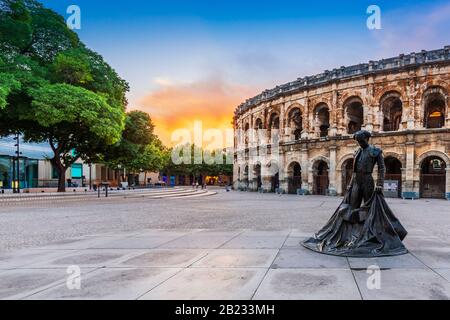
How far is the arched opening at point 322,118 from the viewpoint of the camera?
3012 cm

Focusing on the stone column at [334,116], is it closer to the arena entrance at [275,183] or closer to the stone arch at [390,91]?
the stone arch at [390,91]

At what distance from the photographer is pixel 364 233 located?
19.0 feet

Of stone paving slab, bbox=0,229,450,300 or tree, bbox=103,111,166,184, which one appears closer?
stone paving slab, bbox=0,229,450,300

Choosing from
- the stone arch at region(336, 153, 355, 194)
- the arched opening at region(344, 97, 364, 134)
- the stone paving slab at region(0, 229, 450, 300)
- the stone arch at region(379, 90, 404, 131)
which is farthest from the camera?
the arched opening at region(344, 97, 364, 134)

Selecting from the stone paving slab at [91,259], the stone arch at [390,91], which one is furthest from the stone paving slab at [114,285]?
the stone arch at [390,91]

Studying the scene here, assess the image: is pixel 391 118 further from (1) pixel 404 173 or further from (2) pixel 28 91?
(2) pixel 28 91

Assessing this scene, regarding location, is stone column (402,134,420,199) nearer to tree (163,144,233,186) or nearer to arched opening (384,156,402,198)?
arched opening (384,156,402,198)

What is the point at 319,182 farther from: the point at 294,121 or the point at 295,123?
the point at 294,121

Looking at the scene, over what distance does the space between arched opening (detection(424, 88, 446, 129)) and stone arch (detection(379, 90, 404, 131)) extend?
2145 mm

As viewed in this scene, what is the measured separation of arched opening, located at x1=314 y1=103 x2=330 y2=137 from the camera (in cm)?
3012

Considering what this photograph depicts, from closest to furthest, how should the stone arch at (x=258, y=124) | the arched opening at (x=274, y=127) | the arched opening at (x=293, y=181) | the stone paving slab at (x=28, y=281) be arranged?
the stone paving slab at (x=28, y=281) < the arched opening at (x=293, y=181) < the arched opening at (x=274, y=127) < the stone arch at (x=258, y=124)

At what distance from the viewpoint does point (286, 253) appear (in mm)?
5762

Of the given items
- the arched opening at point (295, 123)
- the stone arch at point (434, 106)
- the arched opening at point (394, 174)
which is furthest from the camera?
the arched opening at point (295, 123)

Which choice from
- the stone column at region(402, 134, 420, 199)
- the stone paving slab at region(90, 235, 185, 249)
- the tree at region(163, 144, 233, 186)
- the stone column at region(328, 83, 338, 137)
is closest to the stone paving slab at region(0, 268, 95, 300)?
the stone paving slab at region(90, 235, 185, 249)
